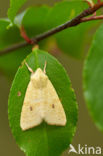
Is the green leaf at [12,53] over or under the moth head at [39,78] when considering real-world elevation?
over

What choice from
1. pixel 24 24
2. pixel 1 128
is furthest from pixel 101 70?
pixel 1 128

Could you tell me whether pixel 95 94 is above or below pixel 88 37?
below

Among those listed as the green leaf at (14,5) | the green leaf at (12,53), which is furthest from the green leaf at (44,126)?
the green leaf at (12,53)

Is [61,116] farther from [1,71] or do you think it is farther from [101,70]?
[1,71]

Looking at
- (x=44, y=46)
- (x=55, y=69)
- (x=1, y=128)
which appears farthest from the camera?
(x=1, y=128)

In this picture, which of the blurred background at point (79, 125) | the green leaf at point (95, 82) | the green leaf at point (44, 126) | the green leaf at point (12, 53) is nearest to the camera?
the green leaf at point (95, 82)

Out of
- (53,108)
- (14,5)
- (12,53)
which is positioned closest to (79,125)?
(12,53)

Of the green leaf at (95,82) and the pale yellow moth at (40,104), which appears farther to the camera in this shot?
the pale yellow moth at (40,104)

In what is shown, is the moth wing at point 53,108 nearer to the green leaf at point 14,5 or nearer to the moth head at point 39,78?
the moth head at point 39,78

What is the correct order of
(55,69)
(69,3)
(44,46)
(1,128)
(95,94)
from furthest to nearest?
(1,128) < (44,46) < (69,3) < (55,69) < (95,94)
